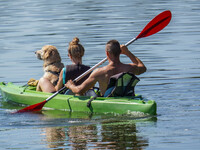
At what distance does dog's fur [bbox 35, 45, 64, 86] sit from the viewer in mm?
9500

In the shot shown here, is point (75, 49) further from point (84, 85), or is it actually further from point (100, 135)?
point (100, 135)

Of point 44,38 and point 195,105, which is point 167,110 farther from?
point 44,38

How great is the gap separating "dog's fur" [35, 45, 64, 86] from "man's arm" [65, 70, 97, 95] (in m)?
0.68

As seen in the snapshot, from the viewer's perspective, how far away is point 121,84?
8.43 meters

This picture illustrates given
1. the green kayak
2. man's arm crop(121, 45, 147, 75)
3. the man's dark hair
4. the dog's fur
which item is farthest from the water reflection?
the dog's fur

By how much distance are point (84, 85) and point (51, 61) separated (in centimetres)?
116

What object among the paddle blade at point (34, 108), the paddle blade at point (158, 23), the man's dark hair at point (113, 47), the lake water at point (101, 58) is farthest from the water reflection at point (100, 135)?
the paddle blade at point (158, 23)

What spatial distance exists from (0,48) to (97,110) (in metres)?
9.15

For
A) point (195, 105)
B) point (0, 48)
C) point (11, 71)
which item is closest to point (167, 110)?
point (195, 105)

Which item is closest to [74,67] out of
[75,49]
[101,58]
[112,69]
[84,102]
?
[75,49]

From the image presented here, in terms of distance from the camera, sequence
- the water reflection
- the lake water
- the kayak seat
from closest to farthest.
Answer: the water reflection < the lake water < the kayak seat

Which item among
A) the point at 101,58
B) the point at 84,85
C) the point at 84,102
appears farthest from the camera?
the point at 101,58

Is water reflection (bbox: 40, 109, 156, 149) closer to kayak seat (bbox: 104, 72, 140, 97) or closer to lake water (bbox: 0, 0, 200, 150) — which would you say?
lake water (bbox: 0, 0, 200, 150)

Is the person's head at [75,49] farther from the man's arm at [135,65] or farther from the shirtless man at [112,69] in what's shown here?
the man's arm at [135,65]
